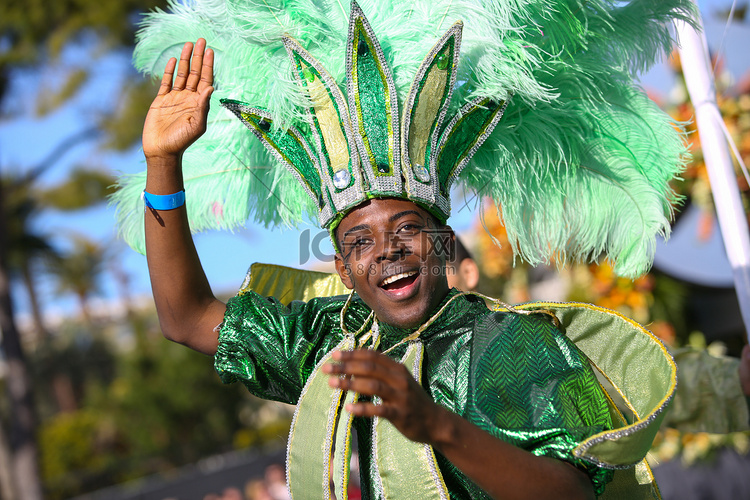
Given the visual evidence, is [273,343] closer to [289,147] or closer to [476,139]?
[289,147]

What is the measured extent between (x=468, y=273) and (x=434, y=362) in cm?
144

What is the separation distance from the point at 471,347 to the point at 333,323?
0.58 m

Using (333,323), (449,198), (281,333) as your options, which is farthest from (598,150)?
(281,333)

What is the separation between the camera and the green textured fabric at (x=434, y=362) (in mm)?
1529

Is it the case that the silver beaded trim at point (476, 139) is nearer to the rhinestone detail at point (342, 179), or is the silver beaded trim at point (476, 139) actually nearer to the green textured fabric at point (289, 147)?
the rhinestone detail at point (342, 179)

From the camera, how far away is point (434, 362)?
189 centimetres

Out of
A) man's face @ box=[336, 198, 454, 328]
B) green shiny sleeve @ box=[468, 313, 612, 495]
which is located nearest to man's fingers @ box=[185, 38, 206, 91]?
man's face @ box=[336, 198, 454, 328]

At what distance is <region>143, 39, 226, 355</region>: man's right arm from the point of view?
2062 millimetres

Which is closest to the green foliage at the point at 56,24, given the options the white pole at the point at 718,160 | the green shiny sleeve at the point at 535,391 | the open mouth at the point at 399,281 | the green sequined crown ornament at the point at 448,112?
the green sequined crown ornament at the point at 448,112

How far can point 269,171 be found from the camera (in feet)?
7.70

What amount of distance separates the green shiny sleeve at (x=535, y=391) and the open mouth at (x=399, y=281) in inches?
9.1

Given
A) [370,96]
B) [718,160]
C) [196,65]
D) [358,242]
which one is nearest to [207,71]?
[196,65]

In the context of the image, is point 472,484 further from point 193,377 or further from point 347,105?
point 193,377

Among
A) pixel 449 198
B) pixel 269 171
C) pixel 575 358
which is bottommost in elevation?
pixel 575 358
